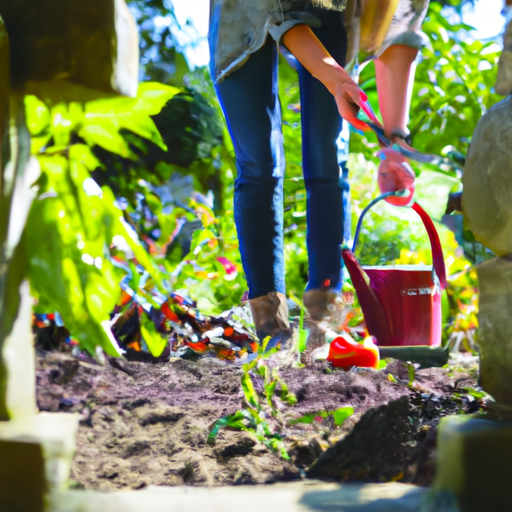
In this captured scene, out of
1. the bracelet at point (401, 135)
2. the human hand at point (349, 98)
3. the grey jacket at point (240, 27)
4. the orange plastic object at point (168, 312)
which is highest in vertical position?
the grey jacket at point (240, 27)

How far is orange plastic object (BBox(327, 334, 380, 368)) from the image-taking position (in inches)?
46.8

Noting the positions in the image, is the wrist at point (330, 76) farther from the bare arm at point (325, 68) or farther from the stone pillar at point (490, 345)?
the stone pillar at point (490, 345)

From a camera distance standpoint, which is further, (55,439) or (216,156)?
(216,156)

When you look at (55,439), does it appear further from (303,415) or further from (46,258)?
(303,415)

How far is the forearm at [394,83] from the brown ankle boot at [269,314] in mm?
466

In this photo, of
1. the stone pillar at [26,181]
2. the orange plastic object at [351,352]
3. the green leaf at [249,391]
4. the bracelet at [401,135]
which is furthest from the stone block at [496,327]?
the stone pillar at [26,181]

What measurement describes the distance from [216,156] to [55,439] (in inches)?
24.3

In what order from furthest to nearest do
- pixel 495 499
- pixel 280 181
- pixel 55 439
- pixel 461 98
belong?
1. pixel 461 98
2. pixel 280 181
3. pixel 495 499
4. pixel 55 439

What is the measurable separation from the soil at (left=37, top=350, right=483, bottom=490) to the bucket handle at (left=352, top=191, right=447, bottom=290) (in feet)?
0.77

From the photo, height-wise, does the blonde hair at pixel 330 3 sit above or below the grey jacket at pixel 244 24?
above

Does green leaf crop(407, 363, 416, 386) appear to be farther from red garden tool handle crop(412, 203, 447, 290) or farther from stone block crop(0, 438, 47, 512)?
stone block crop(0, 438, 47, 512)

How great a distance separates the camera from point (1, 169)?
0.95 meters

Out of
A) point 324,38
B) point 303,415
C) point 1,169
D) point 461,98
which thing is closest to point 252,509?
point 303,415

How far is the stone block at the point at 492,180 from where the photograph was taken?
3.45ft
